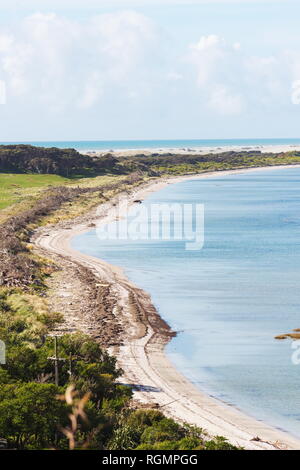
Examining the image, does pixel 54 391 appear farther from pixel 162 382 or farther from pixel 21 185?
pixel 21 185

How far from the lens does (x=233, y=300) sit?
40.5 m

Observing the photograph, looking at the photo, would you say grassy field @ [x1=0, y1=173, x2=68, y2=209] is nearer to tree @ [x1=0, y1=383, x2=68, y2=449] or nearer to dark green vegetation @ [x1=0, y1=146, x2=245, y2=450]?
dark green vegetation @ [x1=0, y1=146, x2=245, y2=450]

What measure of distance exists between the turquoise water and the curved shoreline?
0.60 m

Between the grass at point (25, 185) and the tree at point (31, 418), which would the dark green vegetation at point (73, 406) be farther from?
the grass at point (25, 185)

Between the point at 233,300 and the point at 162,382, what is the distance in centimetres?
1478

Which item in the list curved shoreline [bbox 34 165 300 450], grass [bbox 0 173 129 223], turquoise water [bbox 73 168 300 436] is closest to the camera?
curved shoreline [bbox 34 165 300 450]

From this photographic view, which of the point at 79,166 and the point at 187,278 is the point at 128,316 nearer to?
the point at 187,278

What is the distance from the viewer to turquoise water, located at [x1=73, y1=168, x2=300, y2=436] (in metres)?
26.4

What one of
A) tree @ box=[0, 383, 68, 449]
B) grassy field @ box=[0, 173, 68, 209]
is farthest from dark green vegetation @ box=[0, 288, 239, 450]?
grassy field @ box=[0, 173, 68, 209]

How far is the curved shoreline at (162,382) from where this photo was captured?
21.5m

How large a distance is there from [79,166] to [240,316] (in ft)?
326

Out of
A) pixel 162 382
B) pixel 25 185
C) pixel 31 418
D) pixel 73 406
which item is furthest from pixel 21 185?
pixel 73 406

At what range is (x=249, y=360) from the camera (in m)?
29.4
